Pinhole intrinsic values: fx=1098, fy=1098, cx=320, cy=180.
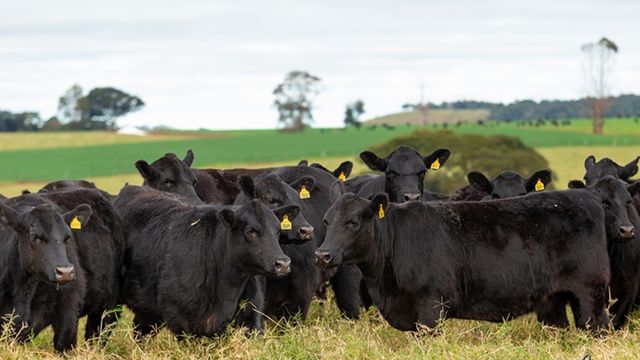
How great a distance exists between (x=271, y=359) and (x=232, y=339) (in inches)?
23.6

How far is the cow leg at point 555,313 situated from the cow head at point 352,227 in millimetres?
1563

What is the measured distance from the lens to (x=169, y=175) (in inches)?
478

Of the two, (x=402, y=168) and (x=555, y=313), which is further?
(x=402, y=168)

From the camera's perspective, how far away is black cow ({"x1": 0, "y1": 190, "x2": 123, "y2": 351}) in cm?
790

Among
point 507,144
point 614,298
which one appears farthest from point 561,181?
point 614,298

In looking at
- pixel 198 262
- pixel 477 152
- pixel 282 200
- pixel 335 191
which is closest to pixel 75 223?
pixel 198 262

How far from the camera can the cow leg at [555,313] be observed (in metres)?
Answer: 8.93

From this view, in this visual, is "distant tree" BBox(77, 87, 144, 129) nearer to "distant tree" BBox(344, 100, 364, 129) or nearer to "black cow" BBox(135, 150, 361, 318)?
"distant tree" BBox(344, 100, 364, 129)

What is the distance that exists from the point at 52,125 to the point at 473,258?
309 feet

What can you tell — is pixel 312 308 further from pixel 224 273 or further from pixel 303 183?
pixel 224 273

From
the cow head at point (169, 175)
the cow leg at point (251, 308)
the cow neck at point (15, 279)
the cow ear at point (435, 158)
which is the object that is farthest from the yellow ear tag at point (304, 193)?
A: the cow neck at point (15, 279)

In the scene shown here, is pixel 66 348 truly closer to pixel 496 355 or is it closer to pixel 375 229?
pixel 375 229

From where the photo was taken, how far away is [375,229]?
8672mm

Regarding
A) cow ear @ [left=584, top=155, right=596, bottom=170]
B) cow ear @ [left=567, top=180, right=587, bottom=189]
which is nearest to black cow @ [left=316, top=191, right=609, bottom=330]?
cow ear @ [left=567, top=180, right=587, bottom=189]
